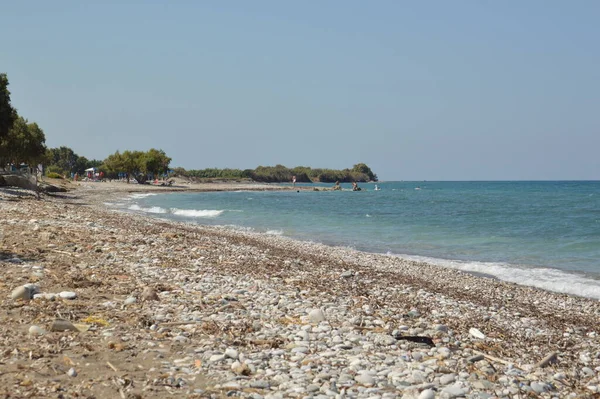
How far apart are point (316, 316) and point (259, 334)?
4.48ft

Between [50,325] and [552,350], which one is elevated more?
[50,325]

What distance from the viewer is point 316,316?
867cm

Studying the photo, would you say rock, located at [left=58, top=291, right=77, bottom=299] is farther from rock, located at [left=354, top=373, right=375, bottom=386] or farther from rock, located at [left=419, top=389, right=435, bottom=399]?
rock, located at [left=419, top=389, right=435, bottom=399]

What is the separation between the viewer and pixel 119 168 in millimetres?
Result: 128250

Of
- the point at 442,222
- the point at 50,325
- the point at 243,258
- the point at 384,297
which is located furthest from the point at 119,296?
the point at 442,222

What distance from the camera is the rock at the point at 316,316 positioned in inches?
338

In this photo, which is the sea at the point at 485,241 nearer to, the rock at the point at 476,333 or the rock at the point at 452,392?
the rock at the point at 476,333

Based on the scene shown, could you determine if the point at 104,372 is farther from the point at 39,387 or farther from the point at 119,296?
the point at 119,296

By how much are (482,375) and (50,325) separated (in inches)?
228

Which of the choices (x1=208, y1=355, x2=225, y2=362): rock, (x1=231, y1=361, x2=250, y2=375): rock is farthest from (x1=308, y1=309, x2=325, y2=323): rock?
(x1=231, y1=361, x2=250, y2=375): rock

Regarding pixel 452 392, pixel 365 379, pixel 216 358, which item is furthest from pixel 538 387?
pixel 216 358

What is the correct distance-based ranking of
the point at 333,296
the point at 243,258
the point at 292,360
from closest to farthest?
1. the point at 292,360
2. the point at 333,296
3. the point at 243,258

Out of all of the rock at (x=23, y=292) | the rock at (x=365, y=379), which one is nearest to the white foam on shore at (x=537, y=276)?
the rock at (x=365, y=379)

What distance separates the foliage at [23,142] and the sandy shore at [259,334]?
2097 inches
